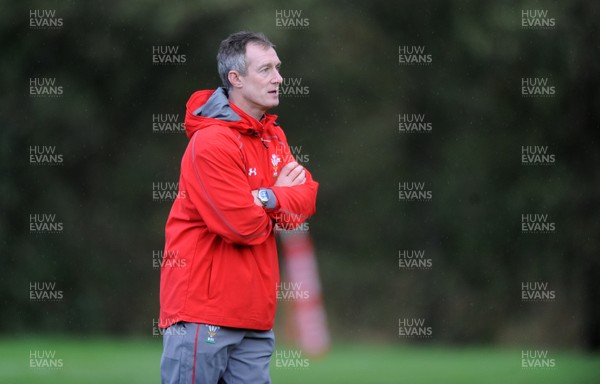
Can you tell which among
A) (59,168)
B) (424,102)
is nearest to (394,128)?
(424,102)

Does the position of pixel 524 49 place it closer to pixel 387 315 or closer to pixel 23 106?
pixel 387 315

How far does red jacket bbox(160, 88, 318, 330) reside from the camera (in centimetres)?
346

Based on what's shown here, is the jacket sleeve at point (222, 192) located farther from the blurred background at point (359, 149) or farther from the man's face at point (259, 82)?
the blurred background at point (359, 149)

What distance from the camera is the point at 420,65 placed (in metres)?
10.9

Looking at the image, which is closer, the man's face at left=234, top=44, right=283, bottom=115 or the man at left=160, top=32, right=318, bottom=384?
the man at left=160, top=32, right=318, bottom=384

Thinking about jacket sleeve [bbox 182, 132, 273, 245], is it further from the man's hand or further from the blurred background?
the blurred background

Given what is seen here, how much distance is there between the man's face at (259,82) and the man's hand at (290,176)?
246 mm

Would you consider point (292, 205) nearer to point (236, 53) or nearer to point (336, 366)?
point (236, 53)

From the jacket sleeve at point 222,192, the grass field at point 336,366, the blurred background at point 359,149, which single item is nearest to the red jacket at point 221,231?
the jacket sleeve at point 222,192

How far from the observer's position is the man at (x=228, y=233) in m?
3.46

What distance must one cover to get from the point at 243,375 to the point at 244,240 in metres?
0.50

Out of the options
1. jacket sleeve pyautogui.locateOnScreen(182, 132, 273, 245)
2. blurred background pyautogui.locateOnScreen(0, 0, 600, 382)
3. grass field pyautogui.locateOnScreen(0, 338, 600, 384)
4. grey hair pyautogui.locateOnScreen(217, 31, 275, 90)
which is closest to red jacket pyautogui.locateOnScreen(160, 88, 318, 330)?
jacket sleeve pyautogui.locateOnScreen(182, 132, 273, 245)

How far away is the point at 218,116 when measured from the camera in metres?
3.63

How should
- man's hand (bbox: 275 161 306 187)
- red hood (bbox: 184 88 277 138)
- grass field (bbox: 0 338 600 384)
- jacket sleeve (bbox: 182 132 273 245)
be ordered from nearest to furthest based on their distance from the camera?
jacket sleeve (bbox: 182 132 273 245) → red hood (bbox: 184 88 277 138) → man's hand (bbox: 275 161 306 187) → grass field (bbox: 0 338 600 384)
